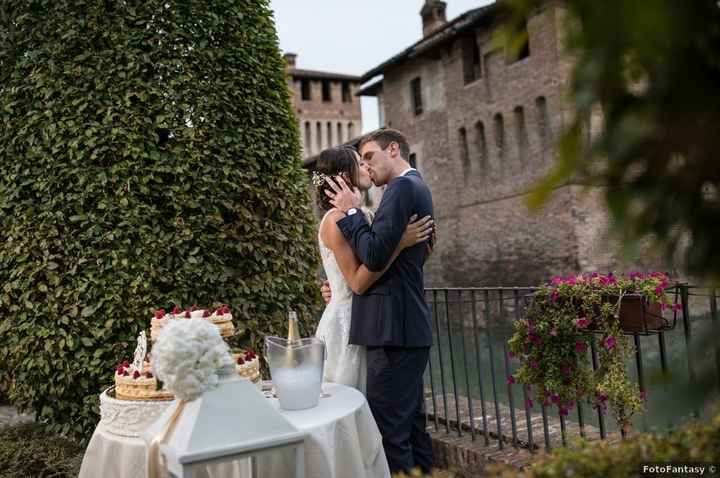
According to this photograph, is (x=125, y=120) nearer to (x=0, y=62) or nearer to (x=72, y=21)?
(x=72, y=21)

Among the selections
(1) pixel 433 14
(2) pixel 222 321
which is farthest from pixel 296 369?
(1) pixel 433 14

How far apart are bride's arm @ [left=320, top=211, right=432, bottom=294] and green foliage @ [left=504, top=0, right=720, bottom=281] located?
83.6 inches

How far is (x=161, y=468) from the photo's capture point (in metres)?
2.03

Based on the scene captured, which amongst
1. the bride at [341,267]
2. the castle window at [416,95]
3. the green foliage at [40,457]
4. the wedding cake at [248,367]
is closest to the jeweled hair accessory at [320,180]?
the bride at [341,267]

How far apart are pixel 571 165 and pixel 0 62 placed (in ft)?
15.6

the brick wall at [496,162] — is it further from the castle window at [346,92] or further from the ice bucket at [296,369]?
the castle window at [346,92]

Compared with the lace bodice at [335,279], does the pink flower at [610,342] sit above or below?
below

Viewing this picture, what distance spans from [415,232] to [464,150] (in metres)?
18.7

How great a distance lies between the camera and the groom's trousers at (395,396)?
2930 mm

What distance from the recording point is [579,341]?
11.7ft

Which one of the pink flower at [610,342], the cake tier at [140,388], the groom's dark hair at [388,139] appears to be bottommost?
the pink flower at [610,342]

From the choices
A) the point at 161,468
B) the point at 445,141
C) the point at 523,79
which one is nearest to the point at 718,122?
the point at 161,468

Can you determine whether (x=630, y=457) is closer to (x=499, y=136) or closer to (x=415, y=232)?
(x=415, y=232)

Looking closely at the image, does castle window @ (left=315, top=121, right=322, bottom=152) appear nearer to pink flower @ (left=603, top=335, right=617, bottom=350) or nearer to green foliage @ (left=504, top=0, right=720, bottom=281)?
pink flower @ (left=603, top=335, right=617, bottom=350)
